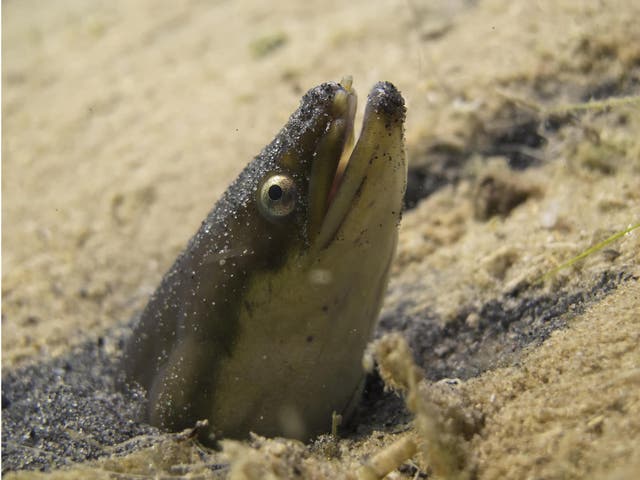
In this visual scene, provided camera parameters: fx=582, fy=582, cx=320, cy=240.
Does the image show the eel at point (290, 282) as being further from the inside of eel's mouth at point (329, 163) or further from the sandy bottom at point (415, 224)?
the sandy bottom at point (415, 224)

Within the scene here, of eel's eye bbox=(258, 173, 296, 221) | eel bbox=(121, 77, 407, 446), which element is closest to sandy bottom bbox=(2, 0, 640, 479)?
eel bbox=(121, 77, 407, 446)

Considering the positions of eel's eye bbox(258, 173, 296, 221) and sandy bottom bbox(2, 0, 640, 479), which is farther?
eel's eye bbox(258, 173, 296, 221)

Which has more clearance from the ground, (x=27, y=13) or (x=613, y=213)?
(x=27, y=13)

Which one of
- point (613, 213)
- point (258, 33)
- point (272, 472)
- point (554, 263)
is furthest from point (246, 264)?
point (258, 33)

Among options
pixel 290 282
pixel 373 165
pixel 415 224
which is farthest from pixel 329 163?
pixel 415 224

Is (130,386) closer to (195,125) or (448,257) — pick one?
(448,257)

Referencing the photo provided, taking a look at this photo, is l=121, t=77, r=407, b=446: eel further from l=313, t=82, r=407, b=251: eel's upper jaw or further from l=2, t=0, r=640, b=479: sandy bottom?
l=2, t=0, r=640, b=479: sandy bottom
